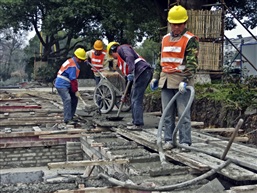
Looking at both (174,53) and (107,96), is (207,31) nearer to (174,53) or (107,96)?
(107,96)

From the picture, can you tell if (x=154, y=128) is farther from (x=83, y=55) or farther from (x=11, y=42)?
(x=11, y=42)

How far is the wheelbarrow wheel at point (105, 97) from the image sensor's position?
29.7 feet

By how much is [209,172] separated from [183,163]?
82 cm

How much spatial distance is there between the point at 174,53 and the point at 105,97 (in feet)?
13.4

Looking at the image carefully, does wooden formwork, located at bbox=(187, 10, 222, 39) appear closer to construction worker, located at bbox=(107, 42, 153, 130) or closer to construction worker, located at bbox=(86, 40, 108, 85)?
construction worker, located at bbox=(86, 40, 108, 85)

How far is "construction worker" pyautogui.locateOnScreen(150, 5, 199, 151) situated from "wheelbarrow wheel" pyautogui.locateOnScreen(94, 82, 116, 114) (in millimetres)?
3474

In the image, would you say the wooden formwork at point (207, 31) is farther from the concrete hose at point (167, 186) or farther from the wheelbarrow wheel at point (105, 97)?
the concrete hose at point (167, 186)

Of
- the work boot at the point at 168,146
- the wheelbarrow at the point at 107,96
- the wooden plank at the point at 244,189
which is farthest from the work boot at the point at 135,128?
the wooden plank at the point at 244,189

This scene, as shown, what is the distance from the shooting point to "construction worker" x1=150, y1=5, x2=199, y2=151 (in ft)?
17.3

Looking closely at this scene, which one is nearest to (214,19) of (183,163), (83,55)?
(83,55)

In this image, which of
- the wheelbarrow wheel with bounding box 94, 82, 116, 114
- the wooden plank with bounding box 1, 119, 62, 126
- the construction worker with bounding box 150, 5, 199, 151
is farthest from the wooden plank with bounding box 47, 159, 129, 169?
the wooden plank with bounding box 1, 119, 62, 126

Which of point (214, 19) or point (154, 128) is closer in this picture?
point (154, 128)

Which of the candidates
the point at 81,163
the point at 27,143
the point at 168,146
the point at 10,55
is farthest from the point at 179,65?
the point at 10,55

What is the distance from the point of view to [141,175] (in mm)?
4707
